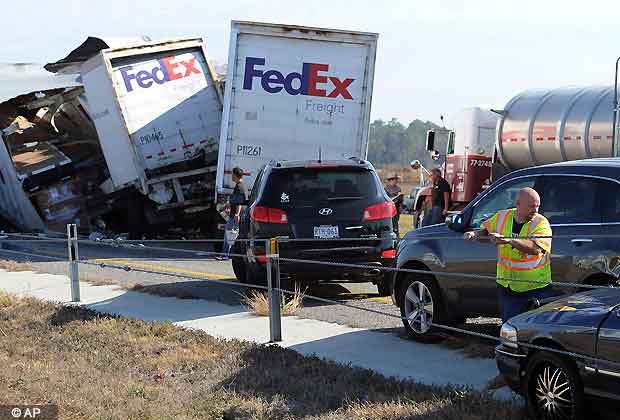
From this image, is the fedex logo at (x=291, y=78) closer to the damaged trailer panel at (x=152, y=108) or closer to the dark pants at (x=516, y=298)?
the damaged trailer panel at (x=152, y=108)

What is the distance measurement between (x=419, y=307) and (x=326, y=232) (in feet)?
8.60

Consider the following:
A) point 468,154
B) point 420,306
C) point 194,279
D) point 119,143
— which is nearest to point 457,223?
point 420,306

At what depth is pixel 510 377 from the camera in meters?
6.48

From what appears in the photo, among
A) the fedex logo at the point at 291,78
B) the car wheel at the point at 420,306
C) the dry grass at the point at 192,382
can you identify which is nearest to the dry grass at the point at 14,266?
the fedex logo at the point at 291,78

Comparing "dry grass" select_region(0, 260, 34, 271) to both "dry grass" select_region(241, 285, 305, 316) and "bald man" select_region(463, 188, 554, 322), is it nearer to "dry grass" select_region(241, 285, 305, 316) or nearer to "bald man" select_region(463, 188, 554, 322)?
"dry grass" select_region(241, 285, 305, 316)

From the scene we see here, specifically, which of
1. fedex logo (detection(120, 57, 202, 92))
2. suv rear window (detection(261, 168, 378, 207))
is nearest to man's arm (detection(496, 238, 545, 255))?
suv rear window (detection(261, 168, 378, 207))

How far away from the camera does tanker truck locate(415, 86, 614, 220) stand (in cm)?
1811

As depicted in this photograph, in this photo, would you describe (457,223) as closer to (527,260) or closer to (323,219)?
(527,260)

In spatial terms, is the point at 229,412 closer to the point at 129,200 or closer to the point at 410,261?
the point at 410,261

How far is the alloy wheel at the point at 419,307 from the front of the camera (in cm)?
918

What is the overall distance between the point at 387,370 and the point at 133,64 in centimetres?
1387

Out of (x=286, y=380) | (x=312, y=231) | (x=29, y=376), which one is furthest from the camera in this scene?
(x=312, y=231)

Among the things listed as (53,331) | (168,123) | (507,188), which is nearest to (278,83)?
(168,123)

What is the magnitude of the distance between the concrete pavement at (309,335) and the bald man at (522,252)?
693 millimetres
